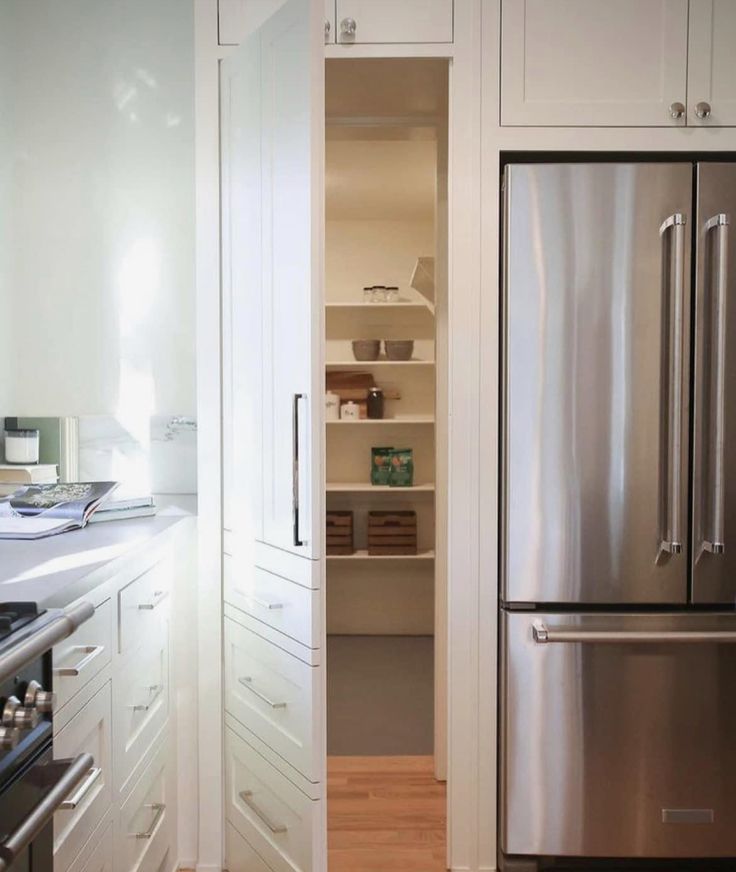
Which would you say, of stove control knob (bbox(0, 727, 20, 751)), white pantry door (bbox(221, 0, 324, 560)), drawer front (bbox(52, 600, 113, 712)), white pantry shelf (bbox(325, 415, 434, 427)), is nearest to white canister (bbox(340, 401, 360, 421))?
white pantry shelf (bbox(325, 415, 434, 427))

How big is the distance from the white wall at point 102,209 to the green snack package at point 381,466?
2.23m

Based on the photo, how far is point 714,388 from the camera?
2061 mm

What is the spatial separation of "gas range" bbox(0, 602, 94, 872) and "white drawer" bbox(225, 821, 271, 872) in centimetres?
95

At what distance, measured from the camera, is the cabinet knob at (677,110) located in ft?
6.82

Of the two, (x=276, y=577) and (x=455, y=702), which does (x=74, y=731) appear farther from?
(x=455, y=702)

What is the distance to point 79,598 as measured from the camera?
1.35 metres

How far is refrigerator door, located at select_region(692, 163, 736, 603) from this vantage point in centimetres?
204

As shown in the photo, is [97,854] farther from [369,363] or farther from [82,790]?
[369,363]

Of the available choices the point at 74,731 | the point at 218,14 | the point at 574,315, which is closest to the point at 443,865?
the point at 74,731

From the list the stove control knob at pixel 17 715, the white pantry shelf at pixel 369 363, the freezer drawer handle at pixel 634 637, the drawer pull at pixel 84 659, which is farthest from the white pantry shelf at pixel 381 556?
the stove control knob at pixel 17 715

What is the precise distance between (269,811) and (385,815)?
70 centimetres

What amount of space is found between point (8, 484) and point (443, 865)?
1.59 meters

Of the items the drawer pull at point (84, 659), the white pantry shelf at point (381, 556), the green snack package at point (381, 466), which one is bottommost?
the white pantry shelf at point (381, 556)

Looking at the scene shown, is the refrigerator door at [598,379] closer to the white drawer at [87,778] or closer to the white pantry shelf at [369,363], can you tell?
the white drawer at [87,778]
